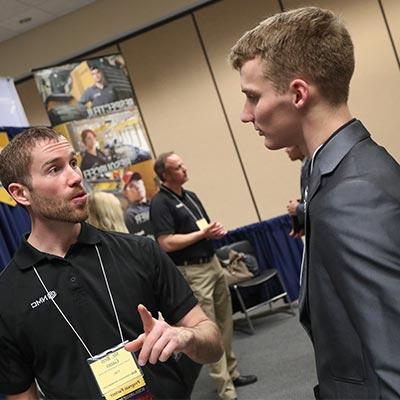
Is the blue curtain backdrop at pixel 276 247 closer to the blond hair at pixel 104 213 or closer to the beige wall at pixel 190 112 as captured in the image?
the beige wall at pixel 190 112

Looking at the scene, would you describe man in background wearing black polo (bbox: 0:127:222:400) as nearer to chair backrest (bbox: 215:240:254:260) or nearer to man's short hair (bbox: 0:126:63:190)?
man's short hair (bbox: 0:126:63:190)

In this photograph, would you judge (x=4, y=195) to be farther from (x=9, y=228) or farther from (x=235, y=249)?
(x=235, y=249)

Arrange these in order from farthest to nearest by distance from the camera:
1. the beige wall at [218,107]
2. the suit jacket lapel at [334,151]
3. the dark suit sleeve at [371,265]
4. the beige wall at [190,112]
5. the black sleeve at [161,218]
A: the beige wall at [190,112], the beige wall at [218,107], the black sleeve at [161,218], the suit jacket lapel at [334,151], the dark suit sleeve at [371,265]

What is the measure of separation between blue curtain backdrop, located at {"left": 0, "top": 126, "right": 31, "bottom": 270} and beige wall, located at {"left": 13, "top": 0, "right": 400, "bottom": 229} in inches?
108

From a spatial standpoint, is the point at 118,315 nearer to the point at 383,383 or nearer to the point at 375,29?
the point at 383,383

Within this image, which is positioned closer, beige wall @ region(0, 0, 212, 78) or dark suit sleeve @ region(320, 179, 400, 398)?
dark suit sleeve @ region(320, 179, 400, 398)

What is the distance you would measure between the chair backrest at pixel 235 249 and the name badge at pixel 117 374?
3.73 metres

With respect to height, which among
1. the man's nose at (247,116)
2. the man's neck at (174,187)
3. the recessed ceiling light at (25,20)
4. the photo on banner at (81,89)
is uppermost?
the recessed ceiling light at (25,20)

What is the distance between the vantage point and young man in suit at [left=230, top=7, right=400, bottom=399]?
2.53ft

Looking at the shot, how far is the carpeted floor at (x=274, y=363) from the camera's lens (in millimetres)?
3225

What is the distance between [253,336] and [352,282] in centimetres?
393

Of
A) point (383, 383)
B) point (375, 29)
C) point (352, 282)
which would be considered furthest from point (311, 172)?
point (375, 29)

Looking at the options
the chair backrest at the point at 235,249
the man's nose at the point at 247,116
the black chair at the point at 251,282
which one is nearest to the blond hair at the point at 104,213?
the man's nose at the point at 247,116

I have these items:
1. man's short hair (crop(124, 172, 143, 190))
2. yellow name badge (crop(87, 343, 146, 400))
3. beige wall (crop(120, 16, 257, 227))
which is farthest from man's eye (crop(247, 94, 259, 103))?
beige wall (crop(120, 16, 257, 227))
